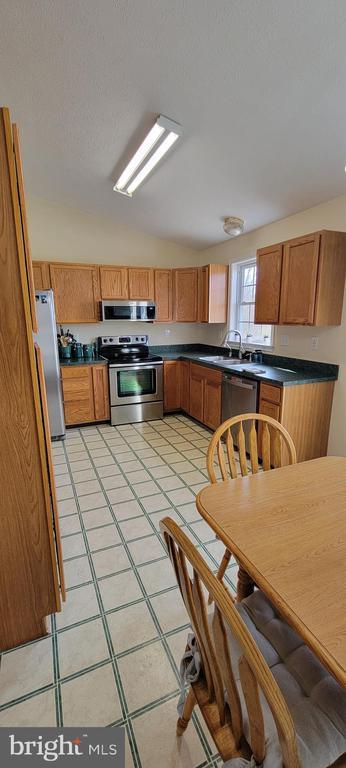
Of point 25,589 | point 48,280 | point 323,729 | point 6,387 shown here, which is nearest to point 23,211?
point 6,387

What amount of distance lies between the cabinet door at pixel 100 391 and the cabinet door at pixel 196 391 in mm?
1128

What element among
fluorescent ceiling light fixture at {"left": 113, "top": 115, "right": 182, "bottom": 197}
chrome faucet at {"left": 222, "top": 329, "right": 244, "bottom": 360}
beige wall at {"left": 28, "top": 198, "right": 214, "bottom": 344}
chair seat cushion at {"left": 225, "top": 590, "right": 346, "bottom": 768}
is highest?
fluorescent ceiling light fixture at {"left": 113, "top": 115, "right": 182, "bottom": 197}

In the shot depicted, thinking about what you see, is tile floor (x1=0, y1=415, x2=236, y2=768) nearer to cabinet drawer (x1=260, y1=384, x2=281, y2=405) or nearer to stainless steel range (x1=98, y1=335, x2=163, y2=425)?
cabinet drawer (x1=260, y1=384, x2=281, y2=405)

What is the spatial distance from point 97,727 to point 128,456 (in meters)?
2.32

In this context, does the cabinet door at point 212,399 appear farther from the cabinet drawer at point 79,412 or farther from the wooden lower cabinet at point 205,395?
the cabinet drawer at point 79,412

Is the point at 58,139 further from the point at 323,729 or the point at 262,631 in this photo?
the point at 323,729

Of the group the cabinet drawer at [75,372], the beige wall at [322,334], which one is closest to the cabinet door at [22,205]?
the beige wall at [322,334]

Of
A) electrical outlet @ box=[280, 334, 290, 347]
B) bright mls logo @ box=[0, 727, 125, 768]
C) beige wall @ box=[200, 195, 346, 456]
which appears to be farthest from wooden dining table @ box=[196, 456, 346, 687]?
electrical outlet @ box=[280, 334, 290, 347]

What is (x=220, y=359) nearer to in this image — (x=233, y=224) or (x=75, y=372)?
(x=233, y=224)

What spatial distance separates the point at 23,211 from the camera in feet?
4.11

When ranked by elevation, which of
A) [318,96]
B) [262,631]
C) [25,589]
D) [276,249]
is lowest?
[25,589]

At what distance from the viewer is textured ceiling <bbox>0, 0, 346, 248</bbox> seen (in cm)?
152

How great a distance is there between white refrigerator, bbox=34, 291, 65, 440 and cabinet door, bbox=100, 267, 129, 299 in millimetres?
921

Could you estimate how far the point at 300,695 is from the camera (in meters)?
0.86
